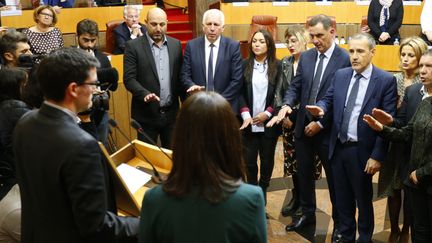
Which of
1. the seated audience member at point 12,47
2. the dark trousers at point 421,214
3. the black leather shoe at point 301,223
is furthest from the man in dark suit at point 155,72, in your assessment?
the dark trousers at point 421,214

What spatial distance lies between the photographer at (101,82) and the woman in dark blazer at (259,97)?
3.12 feet

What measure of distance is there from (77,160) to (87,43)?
3094 millimetres

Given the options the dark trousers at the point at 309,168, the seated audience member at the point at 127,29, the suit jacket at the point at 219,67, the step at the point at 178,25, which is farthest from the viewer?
the step at the point at 178,25

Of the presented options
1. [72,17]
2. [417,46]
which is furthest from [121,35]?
[417,46]

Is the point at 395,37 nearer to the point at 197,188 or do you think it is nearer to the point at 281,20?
the point at 281,20

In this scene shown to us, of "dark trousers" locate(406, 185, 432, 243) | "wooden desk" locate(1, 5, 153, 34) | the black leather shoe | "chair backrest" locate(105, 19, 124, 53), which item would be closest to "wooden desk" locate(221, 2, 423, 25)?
"wooden desk" locate(1, 5, 153, 34)

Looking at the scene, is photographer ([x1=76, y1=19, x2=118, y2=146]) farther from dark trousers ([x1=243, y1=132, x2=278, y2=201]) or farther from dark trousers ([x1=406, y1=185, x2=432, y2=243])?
dark trousers ([x1=406, y1=185, x2=432, y2=243])

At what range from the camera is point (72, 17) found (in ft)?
22.2

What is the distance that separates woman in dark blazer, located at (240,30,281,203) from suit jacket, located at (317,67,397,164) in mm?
659

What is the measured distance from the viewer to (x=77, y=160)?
1.50 metres

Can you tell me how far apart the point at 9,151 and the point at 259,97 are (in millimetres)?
1866

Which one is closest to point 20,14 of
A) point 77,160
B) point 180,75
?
point 180,75

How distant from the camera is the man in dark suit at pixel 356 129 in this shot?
2.93 meters

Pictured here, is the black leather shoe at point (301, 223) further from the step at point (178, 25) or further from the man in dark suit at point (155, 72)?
the step at point (178, 25)
